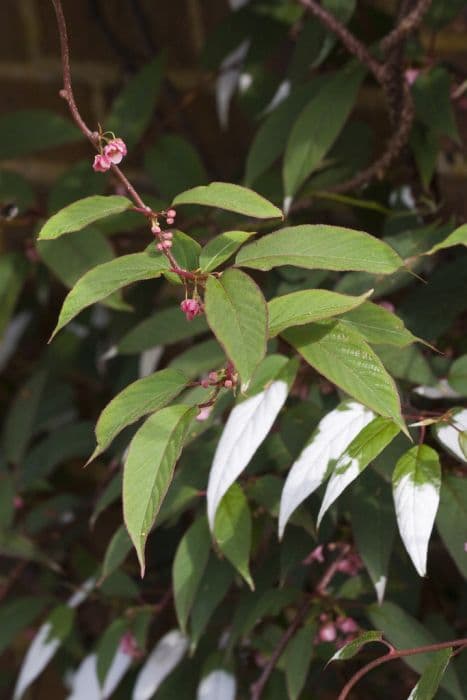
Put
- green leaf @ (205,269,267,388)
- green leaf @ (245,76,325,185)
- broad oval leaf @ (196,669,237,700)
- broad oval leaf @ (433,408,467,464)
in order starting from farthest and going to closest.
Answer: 1. green leaf @ (245,76,325,185)
2. broad oval leaf @ (196,669,237,700)
3. broad oval leaf @ (433,408,467,464)
4. green leaf @ (205,269,267,388)

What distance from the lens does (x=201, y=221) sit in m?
1.08

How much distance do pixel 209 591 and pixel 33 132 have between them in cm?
55

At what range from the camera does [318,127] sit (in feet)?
3.26

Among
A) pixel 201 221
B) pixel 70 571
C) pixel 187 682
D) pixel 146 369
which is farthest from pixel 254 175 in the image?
pixel 70 571

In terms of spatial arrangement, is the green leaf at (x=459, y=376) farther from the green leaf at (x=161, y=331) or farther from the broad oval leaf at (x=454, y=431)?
the green leaf at (x=161, y=331)

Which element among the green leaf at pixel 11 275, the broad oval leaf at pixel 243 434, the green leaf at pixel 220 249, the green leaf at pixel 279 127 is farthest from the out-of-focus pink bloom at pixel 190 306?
the green leaf at pixel 11 275

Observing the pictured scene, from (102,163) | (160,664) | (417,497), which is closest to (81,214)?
(102,163)

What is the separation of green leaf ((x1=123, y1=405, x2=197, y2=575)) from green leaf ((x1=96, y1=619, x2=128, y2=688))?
41 centimetres

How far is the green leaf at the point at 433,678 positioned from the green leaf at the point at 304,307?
0.22 meters

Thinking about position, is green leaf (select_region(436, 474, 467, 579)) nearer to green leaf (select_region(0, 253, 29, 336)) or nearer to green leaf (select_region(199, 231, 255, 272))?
green leaf (select_region(199, 231, 255, 272))

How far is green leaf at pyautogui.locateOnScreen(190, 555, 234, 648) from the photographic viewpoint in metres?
0.90

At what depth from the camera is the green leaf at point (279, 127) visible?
1049 millimetres

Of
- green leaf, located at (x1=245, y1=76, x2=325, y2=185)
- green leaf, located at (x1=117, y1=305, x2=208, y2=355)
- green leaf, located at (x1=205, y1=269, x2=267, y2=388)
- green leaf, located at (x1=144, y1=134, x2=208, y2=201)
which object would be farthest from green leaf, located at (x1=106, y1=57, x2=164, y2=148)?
green leaf, located at (x1=205, y1=269, x2=267, y2=388)

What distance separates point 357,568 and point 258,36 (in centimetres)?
60
